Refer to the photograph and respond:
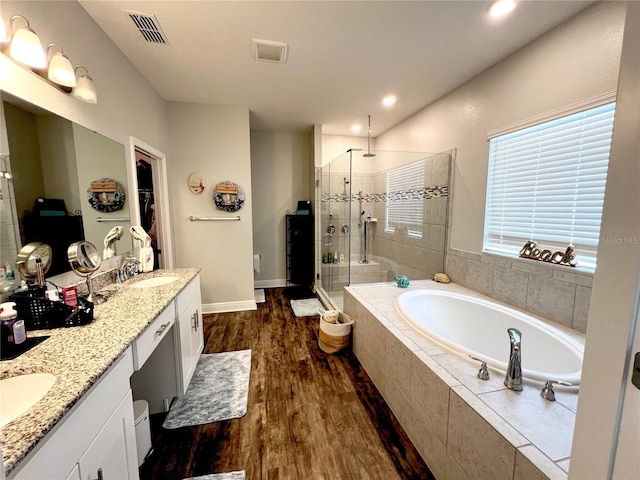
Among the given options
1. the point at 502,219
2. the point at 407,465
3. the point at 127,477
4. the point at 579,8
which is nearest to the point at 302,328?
the point at 407,465

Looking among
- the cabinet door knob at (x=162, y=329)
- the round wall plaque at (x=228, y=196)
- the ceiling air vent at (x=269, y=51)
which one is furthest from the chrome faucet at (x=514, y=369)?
the round wall plaque at (x=228, y=196)

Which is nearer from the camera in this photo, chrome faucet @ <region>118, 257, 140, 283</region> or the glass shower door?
chrome faucet @ <region>118, 257, 140, 283</region>

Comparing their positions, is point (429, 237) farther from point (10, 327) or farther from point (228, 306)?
point (10, 327)

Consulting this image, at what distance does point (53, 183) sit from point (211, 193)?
185 centimetres

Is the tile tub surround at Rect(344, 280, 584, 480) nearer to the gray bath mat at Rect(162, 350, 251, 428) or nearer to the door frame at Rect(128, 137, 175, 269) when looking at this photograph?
the gray bath mat at Rect(162, 350, 251, 428)

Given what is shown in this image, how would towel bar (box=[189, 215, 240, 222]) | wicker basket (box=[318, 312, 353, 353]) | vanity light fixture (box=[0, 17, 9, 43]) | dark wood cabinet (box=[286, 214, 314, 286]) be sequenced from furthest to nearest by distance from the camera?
dark wood cabinet (box=[286, 214, 314, 286]) → towel bar (box=[189, 215, 240, 222]) → wicker basket (box=[318, 312, 353, 353]) → vanity light fixture (box=[0, 17, 9, 43])

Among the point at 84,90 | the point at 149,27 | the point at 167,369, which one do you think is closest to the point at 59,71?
the point at 84,90

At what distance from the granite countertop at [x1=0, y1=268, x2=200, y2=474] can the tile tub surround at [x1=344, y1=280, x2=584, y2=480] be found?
4.59ft

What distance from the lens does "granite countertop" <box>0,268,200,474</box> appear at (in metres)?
0.59

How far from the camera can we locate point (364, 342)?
2.18m

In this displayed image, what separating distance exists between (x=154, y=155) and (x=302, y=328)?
2.42 metres

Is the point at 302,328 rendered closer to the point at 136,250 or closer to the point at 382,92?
the point at 136,250

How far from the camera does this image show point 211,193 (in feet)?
10.3

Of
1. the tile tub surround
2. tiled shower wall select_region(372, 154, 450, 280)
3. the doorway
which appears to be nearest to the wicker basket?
the tile tub surround
